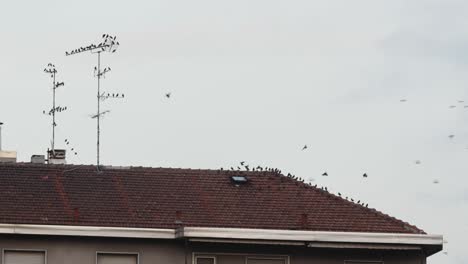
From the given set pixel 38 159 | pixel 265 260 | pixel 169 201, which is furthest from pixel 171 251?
pixel 38 159

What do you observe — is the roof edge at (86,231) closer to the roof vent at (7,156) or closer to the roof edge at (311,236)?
the roof edge at (311,236)

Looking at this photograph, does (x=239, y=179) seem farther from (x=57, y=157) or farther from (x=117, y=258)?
(x=117, y=258)

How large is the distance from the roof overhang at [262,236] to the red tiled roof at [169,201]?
438 millimetres

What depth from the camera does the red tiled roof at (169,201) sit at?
186 feet

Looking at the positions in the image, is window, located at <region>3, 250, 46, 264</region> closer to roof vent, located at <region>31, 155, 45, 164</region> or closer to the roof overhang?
the roof overhang

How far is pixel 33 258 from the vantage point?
2194 inches

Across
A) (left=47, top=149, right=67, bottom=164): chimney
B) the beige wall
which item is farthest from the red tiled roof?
(left=47, top=149, right=67, bottom=164): chimney

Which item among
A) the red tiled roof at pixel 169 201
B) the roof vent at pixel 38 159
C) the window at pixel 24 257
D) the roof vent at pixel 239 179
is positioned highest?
the roof vent at pixel 38 159

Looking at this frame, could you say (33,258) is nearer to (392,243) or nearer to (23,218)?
(23,218)

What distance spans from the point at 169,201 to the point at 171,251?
255cm

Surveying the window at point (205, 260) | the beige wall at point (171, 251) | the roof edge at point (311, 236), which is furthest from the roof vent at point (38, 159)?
the window at point (205, 260)

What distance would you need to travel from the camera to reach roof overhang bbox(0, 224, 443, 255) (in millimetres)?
55531

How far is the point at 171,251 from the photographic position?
5638 centimetres

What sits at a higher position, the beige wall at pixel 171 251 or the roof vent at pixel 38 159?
the roof vent at pixel 38 159
